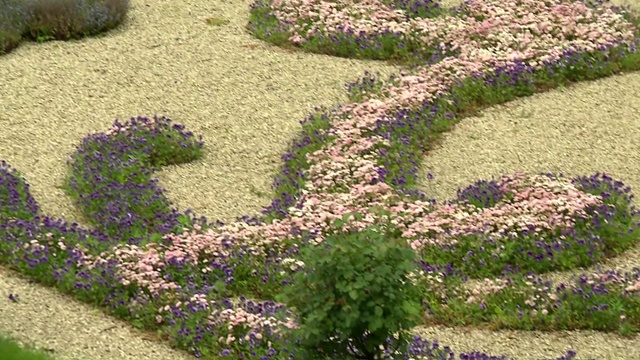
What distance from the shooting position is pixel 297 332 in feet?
24.9

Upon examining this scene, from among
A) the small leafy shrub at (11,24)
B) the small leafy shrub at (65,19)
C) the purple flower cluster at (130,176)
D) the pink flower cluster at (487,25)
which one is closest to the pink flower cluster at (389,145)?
the pink flower cluster at (487,25)

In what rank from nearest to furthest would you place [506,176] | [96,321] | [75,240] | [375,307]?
1. [375,307]
2. [96,321]
3. [75,240]
4. [506,176]

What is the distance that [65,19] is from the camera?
621 inches

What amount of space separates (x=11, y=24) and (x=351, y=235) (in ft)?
30.0

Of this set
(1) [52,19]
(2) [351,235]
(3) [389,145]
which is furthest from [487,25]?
(2) [351,235]

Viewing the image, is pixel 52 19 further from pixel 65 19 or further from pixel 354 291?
pixel 354 291

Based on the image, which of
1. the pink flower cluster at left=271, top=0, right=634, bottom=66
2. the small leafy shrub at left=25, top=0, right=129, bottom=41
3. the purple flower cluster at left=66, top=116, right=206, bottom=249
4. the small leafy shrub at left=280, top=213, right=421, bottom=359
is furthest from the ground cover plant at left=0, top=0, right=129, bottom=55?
the small leafy shrub at left=280, top=213, right=421, bottom=359

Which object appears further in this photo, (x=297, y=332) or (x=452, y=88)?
(x=452, y=88)

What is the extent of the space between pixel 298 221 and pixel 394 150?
2134mm

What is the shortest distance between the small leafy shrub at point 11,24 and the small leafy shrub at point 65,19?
126mm

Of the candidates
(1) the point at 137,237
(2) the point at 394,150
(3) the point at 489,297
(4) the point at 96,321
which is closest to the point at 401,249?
(3) the point at 489,297

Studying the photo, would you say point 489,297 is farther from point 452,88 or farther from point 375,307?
point 452,88

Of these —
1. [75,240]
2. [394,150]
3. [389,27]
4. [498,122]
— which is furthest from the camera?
[389,27]

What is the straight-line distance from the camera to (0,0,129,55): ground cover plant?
15.6m
